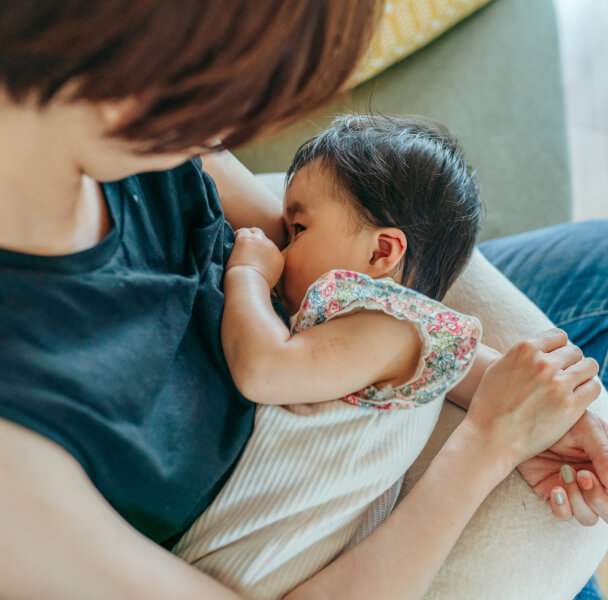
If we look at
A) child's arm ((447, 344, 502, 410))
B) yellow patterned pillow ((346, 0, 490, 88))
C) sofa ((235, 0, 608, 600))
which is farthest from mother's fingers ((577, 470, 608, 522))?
yellow patterned pillow ((346, 0, 490, 88))

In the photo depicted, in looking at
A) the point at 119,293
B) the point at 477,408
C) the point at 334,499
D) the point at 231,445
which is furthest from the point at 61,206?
the point at 477,408

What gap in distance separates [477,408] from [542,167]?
115cm

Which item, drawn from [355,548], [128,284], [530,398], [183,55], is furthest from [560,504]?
[183,55]

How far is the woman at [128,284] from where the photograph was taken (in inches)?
17.1

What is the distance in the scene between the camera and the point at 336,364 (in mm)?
755

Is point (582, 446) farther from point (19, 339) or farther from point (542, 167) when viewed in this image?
point (542, 167)

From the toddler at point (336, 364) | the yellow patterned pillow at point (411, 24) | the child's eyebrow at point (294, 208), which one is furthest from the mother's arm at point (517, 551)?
the yellow patterned pillow at point (411, 24)

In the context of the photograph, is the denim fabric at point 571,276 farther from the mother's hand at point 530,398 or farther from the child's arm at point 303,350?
the child's arm at point 303,350

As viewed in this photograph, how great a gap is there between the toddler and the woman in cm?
4

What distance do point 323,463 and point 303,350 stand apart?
0.16 m

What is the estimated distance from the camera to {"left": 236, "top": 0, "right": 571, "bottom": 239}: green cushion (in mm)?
1741

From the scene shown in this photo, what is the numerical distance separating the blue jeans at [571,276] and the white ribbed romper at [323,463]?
51cm

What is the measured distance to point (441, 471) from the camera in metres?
0.82

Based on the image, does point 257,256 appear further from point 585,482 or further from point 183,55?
point 585,482
